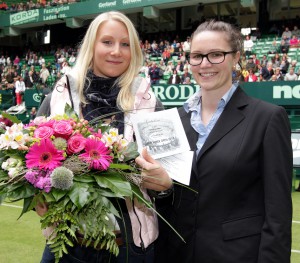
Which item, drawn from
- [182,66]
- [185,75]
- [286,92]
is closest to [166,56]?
[182,66]

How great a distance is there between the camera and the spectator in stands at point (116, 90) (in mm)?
2031

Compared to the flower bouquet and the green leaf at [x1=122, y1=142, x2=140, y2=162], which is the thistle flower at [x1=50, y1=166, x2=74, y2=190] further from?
the green leaf at [x1=122, y1=142, x2=140, y2=162]

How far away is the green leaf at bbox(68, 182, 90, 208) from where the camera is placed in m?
1.62

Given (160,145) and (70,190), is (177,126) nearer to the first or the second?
(160,145)

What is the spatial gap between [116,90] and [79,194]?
0.71 metres

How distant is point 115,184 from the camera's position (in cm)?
171

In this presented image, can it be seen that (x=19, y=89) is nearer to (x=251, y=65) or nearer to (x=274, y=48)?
(x=251, y=65)

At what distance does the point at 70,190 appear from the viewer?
166 cm

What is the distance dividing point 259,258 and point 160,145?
60 cm

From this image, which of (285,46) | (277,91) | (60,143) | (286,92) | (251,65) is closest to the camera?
(60,143)

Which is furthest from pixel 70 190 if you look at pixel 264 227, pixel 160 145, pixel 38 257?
pixel 38 257

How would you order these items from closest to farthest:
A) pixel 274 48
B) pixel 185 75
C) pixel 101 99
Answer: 1. pixel 101 99
2. pixel 185 75
3. pixel 274 48

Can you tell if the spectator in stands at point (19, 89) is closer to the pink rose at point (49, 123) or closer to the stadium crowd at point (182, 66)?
the stadium crowd at point (182, 66)

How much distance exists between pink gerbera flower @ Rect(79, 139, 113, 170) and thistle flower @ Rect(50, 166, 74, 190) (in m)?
0.10
